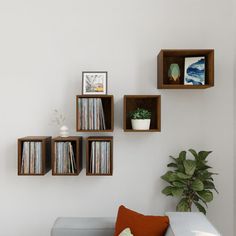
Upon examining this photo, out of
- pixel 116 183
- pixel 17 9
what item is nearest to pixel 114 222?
pixel 116 183

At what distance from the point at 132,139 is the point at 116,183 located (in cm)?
43

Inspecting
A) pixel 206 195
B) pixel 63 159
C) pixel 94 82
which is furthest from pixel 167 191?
pixel 94 82

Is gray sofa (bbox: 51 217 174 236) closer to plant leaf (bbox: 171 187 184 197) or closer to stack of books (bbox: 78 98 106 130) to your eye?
plant leaf (bbox: 171 187 184 197)

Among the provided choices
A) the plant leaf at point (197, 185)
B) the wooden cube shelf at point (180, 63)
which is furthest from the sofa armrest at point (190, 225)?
the wooden cube shelf at point (180, 63)

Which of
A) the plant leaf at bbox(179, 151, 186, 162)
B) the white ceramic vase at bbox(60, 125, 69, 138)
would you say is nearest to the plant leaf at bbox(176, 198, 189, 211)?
the plant leaf at bbox(179, 151, 186, 162)

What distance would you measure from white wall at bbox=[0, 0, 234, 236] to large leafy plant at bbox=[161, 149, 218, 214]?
0.19 m

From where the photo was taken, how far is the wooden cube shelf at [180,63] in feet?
8.45

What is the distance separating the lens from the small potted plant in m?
2.61

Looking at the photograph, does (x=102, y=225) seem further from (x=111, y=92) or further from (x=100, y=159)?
(x=111, y=92)

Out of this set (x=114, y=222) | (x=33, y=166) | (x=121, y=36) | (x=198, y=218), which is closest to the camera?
(x=198, y=218)

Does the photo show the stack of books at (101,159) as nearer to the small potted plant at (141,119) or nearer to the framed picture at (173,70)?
the small potted plant at (141,119)

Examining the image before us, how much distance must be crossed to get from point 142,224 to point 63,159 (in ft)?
2.98
